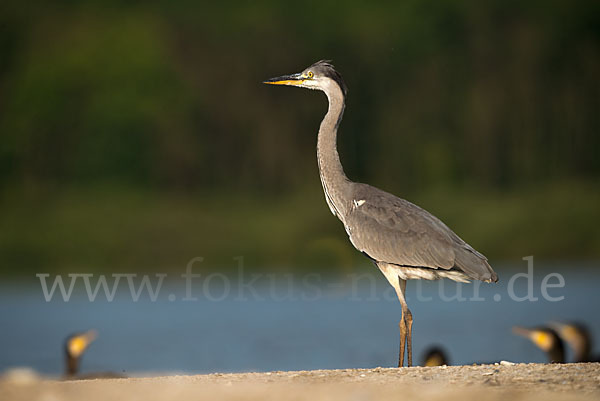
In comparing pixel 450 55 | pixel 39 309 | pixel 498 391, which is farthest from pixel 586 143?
pixel 498 391

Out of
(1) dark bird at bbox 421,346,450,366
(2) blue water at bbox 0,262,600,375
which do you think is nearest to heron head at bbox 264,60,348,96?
(1) dark bird at bbox 421,346,450,366

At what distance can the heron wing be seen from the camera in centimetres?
815

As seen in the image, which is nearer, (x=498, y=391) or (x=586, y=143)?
(x=498, y=391)

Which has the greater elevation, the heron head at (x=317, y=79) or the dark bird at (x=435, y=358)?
the heron head at (x=317, y=79)

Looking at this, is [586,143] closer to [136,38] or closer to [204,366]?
[136,38]

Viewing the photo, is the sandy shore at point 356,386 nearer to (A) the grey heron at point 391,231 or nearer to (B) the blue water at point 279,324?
(A) the grey heron at point 391,231

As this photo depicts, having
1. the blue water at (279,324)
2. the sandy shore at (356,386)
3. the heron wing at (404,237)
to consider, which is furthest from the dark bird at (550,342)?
the sandy shore at (356,386)

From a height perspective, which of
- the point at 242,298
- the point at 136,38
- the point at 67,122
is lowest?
the point at 242,298

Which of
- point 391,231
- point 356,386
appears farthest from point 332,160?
point 356,386

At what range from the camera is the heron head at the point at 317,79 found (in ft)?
30.7

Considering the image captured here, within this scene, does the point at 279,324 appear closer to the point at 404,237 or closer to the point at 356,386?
the point at 404,237

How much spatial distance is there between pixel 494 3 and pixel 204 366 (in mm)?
23402

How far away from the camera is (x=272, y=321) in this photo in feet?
61.6

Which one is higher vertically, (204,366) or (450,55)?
(450,55)
